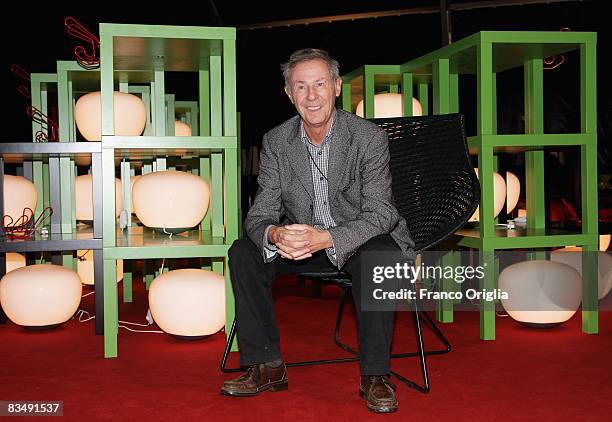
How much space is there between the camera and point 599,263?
3.71 m

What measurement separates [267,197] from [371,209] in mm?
408

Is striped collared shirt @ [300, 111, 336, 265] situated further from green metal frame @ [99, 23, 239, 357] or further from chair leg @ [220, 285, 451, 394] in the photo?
green metal frame @ [99, 23, 239, 357]

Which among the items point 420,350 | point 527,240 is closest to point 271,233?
point 420,350

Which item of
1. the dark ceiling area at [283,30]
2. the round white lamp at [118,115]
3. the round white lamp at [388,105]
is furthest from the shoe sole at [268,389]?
the dark ceiling area at [283,30]

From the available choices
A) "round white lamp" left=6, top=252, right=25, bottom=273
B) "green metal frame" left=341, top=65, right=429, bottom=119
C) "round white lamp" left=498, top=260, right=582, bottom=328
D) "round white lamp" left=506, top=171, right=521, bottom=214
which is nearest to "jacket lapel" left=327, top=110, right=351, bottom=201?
"round white lamp" left=498, top=260, right=582, bottom=328

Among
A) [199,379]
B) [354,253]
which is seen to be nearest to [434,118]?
[354,253]

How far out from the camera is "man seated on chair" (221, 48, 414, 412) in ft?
7.54

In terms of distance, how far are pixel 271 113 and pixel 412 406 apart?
25.2 ft

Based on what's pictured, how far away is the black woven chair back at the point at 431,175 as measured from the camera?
2588mm

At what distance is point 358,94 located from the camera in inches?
206

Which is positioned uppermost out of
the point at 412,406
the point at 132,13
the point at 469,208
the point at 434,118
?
the point at 132,13

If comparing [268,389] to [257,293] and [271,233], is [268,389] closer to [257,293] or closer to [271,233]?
[257,293]

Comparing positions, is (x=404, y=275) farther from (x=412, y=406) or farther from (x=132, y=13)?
(x=132, y=13)

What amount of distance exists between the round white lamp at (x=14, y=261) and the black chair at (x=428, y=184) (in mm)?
1961
